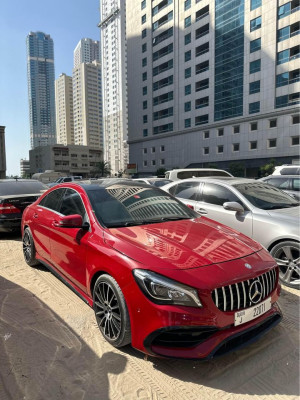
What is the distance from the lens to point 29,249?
185 inches

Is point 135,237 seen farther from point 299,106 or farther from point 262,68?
point 262,68

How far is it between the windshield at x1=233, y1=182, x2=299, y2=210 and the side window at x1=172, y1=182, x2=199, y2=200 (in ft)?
3.06

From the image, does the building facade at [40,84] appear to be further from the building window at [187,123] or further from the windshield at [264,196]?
the windshield at [264,196]

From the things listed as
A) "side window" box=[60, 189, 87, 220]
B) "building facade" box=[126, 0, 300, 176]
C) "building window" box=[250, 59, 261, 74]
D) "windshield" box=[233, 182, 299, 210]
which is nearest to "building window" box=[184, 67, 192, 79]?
"building facade" box=[126, 0, 300, 176]

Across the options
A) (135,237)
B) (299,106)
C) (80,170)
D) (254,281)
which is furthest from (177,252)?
(80,170)

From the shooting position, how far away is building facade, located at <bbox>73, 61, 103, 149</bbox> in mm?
130075

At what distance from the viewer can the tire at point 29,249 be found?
15.1ft

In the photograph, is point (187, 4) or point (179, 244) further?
point (187, 4)

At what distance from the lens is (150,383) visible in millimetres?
2215

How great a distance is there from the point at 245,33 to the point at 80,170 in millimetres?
80536

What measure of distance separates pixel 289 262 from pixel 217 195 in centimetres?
179

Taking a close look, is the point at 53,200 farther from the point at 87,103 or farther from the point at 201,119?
the point at 87,103

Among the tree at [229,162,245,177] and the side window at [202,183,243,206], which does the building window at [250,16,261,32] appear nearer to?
the tree at [229,162,245,177]

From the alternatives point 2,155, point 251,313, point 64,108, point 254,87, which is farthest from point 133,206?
point 64,108
